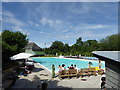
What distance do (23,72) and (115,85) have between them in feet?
35.0

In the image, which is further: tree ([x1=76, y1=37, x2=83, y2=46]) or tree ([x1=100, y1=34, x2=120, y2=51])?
tree ([x1=76, y1=37, x2=83, y2=46])

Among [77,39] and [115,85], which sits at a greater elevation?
[77,39]

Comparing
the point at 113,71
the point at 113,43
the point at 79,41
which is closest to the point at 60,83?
the point at 113,71

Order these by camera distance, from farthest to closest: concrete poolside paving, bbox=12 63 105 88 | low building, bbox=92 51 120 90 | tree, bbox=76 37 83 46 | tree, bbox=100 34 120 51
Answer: tree, bbox=76 37 83 46
concrete poolside paving, bbox=12 63 105 88
tree, bbox=100 34 120 51
low building, bbox=92 51 120 90

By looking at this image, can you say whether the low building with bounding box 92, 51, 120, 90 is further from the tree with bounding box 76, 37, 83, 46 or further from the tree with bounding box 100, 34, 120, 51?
the tree with bounding box 76, 37, 83, 46

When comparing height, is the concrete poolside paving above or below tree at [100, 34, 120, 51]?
below

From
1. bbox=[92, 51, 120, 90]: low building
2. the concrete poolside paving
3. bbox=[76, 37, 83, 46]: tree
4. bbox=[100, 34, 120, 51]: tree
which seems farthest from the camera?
bbox=[76, 37, 83, 46]: tree

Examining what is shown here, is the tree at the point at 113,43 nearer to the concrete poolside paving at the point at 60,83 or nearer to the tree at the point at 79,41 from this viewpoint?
the concrete poolside paving at the point at 60,83

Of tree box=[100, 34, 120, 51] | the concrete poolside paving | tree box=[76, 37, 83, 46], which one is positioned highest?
tree box=[76, 37, 83, 46]

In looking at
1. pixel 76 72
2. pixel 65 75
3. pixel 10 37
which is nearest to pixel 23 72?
pixel 10 37

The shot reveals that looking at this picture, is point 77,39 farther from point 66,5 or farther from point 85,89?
point 85,89

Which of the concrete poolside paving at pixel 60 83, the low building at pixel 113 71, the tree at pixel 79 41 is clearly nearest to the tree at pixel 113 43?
the low building at pixel 113 71

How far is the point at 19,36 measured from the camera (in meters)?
13.0

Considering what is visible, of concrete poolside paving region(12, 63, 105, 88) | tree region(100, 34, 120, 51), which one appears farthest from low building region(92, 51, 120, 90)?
concrete poolside paving region(12, 63, 105, 88)
